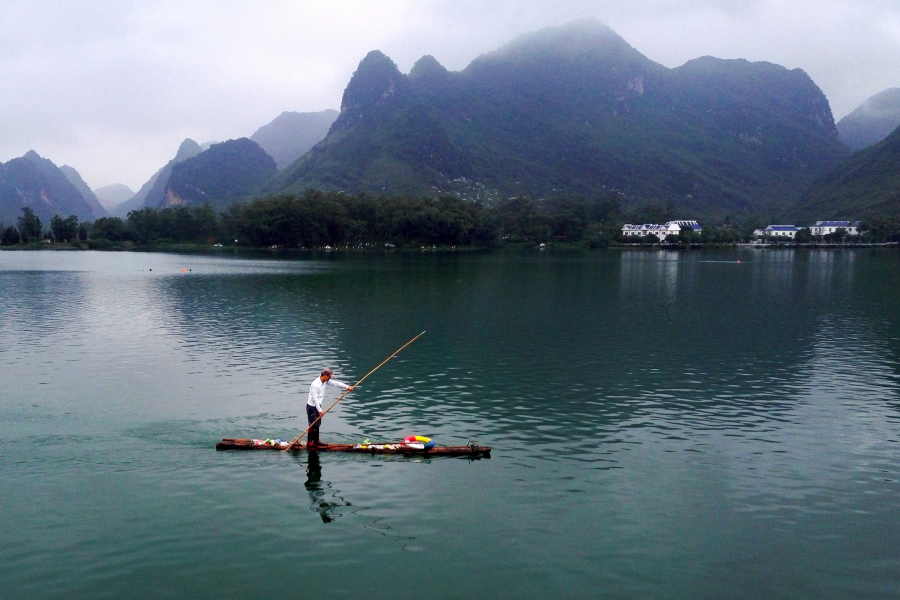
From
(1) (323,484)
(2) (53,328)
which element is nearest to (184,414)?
(1) (323,484)

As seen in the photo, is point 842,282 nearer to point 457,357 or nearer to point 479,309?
point 479,309

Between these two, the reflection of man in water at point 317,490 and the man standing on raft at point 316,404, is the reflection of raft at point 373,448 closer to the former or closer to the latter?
the man standing on raft at point 316,404

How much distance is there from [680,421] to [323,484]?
47.6 feet

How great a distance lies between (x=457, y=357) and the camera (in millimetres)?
37906

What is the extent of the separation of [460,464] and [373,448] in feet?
9.57

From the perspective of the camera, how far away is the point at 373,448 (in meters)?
21.2

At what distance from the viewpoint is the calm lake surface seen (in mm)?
14539

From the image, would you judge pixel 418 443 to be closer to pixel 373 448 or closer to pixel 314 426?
pixel 373 448

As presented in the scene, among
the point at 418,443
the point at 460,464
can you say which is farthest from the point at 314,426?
the point at 460,464

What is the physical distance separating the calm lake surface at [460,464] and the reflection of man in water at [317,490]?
91 millimetres

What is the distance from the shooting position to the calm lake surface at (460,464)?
47.7 ft

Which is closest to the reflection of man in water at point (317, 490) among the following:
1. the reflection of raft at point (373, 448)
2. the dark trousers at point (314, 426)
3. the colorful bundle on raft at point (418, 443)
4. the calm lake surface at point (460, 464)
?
the calm lake surface at point (460, 464)

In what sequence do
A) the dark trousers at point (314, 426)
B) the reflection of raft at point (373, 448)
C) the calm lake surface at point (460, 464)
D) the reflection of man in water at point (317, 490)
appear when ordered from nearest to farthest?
the calm lake surface at point (460, 464)
the reflection of man in water at point (317, 490)
the reflection of raft at point (373, 448)
the dark trousers at point (314, 426)

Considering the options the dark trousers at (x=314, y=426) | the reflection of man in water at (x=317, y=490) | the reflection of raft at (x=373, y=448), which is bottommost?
the reflection of man in water at (x=317, y=490)
